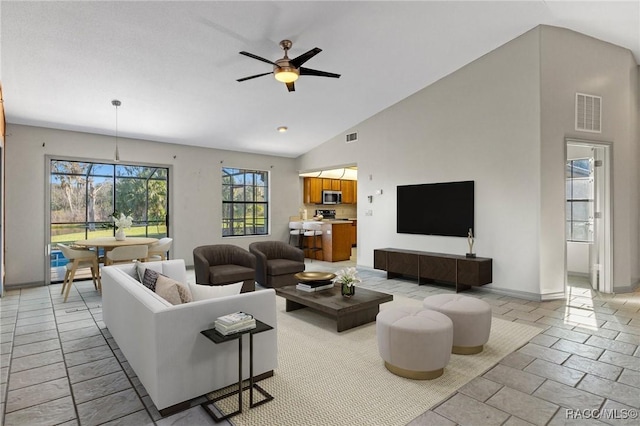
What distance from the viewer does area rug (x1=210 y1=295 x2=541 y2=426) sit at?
218cm

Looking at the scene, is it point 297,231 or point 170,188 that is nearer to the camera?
point 170,188

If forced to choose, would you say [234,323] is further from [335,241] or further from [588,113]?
[335,241]

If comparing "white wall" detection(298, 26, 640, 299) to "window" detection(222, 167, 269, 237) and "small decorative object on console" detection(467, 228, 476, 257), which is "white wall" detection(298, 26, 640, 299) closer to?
"small decorative object on console" detection(467, 228, 476, 257)

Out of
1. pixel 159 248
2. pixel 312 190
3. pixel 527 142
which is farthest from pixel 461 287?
pixel 312 190

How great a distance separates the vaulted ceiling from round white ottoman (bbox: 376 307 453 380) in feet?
10.8

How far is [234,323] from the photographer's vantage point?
220 centimetres

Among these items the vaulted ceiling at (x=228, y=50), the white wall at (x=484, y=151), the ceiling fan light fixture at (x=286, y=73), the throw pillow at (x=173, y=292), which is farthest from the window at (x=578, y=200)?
the throw pillow at (x=173, y=292)

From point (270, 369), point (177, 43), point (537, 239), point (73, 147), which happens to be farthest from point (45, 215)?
point (537, 239)

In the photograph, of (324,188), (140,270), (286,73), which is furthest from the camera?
(324,188)

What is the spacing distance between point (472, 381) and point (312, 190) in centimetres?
756

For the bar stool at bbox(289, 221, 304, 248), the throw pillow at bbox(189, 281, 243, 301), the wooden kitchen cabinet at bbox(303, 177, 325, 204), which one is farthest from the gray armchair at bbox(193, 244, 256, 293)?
the wooden kitchen cabinet at bbox(303, 177, 325, 204)

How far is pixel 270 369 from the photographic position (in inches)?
104
